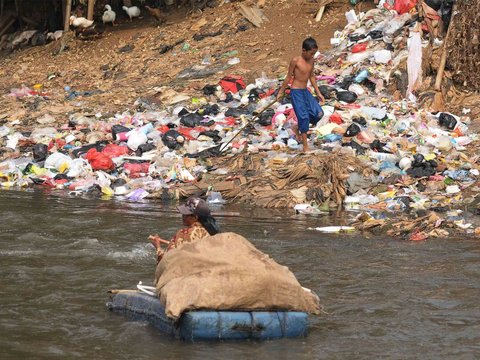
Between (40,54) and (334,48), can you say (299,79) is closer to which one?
(334,48)

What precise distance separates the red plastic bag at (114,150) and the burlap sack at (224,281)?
678 centimetres

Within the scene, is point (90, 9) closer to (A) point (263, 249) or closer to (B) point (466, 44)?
(B) point (466, 44)

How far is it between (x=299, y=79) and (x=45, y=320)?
19.3 ft

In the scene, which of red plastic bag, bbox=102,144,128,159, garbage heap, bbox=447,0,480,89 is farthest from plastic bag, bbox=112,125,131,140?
garbage heap, bbox=447,0,480,89

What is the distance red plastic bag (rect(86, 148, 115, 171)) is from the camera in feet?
39.8

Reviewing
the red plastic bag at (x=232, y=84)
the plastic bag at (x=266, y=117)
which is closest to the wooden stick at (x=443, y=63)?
the plastic bag at (x=266, y=117)

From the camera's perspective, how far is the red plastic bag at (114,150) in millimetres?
12536

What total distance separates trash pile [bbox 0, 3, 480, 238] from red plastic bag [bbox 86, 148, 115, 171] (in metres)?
0.02

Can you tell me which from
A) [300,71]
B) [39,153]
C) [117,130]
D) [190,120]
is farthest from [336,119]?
[39,153]

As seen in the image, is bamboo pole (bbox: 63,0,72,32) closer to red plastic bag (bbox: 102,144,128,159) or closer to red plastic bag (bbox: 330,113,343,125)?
red plastic bag (bbox: 102,144,128,159)

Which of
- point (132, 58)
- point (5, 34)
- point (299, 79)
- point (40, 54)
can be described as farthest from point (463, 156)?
point (5, 34)

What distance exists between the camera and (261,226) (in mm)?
9547

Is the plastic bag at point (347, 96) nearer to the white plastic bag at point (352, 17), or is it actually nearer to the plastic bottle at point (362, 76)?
the plastic bottle at point (362, 76)

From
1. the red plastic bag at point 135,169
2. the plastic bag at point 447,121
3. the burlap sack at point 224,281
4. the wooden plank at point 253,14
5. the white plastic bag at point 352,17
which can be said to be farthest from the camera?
the wooden plank at point 253,14
